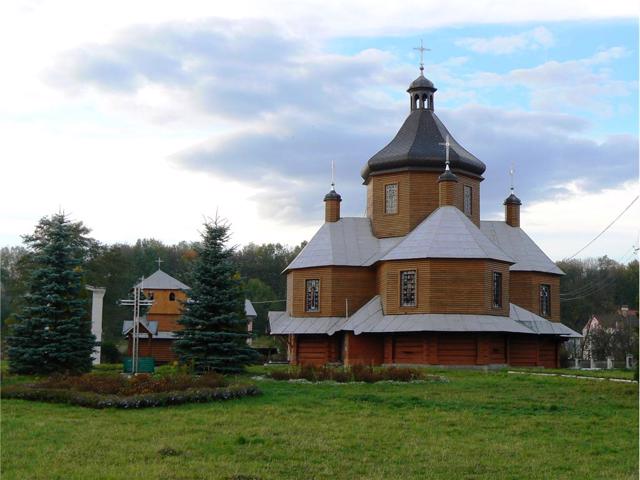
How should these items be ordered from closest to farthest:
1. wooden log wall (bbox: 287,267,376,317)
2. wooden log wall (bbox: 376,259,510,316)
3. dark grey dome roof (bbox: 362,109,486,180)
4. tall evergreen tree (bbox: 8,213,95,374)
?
Answer: tall evergreen tree (bbox: 8,213,95,374)
wooden log wall (bbox: 376,259,510,316)
wooden log wall (bbox: 287,267,376,317)
dark grey dome roof (bbox: 362,109,486,180)

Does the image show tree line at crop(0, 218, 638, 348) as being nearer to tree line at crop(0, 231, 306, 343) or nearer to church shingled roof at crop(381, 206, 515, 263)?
tree line at crop(0, 231, 306, 343)

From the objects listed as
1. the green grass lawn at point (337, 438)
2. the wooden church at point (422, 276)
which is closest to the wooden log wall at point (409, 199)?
the wooden church at point (422, 276)

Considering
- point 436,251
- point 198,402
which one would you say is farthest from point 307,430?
point 436,251

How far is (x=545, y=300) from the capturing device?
36.2 m

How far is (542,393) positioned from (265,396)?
604cm

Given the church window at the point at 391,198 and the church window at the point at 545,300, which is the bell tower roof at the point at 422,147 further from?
the church window at the point at 545,300

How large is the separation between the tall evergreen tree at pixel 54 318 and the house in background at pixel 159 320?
56.0 ft

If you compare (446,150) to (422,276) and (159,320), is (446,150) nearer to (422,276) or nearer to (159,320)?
(422,276)

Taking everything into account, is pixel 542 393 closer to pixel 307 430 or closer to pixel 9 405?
pixel 307 430

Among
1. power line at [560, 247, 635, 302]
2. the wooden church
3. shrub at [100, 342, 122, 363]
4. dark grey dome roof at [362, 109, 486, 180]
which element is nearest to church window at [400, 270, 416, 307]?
the wooden church

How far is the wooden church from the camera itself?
98.7 feet

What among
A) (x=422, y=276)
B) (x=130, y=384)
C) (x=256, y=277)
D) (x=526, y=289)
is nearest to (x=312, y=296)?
(x=422, y=276)

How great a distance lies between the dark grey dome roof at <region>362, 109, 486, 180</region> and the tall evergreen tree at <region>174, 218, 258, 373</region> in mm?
11829

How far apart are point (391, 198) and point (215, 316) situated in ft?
43.3
